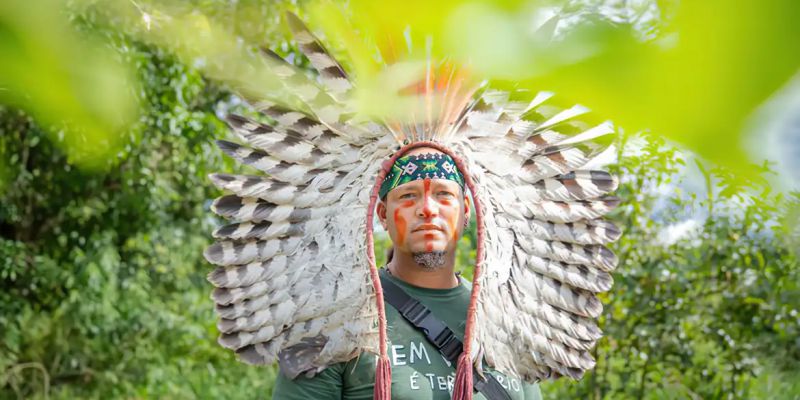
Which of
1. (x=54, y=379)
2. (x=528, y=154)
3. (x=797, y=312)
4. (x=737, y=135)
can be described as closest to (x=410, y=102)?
(x=737, y=135)

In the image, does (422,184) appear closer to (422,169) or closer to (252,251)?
(422,169)

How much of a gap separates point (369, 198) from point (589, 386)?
A: 245cm

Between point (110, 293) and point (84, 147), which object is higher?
point (110, 293)

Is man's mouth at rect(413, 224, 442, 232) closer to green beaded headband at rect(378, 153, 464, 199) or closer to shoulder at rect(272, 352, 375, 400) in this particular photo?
green beaded headband at rect(378, 153, 464, 199)

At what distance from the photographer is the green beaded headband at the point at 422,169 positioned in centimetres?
173

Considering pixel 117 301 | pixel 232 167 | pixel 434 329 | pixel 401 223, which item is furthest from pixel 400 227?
pixel 117 301

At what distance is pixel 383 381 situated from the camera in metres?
1.55

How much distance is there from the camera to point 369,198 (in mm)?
1747

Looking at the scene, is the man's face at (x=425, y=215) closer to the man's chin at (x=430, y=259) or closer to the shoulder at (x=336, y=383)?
the man's chin at (x=430, y=259)

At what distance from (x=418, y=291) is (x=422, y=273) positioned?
0.04m

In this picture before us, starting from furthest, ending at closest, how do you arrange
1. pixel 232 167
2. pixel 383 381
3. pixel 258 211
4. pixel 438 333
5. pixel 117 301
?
1. pixel 117 301
2. pixel 232 167
3. pixel 258 211
4. pixel 438 333
5. pixel 383 381

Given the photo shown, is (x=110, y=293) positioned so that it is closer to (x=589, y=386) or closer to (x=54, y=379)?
(x=54, y=379)

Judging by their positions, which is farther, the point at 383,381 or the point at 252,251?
the point at 252,251

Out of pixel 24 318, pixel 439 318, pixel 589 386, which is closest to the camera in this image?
pixel 439 318
